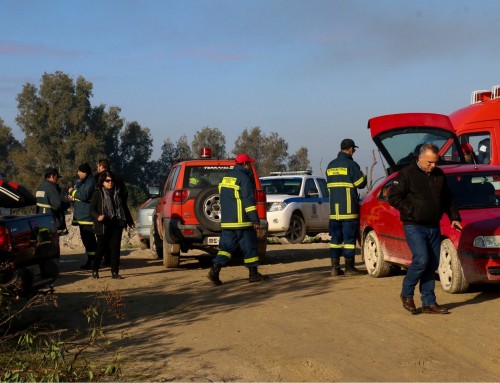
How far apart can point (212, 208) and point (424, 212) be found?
21.0 feet

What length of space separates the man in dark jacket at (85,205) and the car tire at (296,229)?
6760mm

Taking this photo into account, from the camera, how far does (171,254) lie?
633 inches

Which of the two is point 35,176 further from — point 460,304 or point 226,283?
point 460,304

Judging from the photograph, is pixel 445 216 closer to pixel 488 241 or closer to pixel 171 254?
pixel 488 241

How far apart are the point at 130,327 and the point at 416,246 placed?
307 centimetres

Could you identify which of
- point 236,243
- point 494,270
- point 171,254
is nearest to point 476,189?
point 494,270

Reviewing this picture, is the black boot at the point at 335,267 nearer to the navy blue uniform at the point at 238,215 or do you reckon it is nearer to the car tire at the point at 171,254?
the navy blue uniform at the point at 238,215

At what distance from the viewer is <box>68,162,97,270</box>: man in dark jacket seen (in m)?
16.2

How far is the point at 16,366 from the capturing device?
6738 mm

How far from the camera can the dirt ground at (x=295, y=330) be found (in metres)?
7.28

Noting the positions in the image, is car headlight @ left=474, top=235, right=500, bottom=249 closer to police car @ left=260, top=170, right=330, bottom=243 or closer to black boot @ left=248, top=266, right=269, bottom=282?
black boot @ left=248, top=266, right=269, bottom=282

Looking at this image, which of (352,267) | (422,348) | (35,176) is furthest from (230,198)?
(35,176)

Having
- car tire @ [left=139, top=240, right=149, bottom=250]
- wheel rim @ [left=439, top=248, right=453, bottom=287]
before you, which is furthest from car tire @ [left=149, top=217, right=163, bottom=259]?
wheel rim @ [left=439, top=248, right=453, bottom=287]

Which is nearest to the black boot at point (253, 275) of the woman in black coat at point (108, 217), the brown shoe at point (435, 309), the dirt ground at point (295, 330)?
the dirt ground at point (295, 330)
